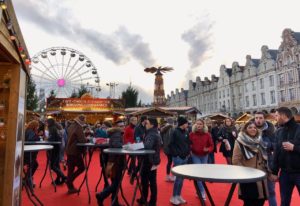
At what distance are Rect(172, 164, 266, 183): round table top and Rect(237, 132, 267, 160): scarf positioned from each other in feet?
1.30

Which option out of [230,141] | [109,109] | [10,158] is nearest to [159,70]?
[109,109]

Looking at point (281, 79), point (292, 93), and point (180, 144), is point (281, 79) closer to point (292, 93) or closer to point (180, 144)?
point (292, 93)

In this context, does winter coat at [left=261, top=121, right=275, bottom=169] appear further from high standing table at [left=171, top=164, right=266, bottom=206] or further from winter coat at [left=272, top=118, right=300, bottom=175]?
high standing table at [left=171, top=164, right=266, bottom=206]

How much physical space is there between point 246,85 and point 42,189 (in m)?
44.3

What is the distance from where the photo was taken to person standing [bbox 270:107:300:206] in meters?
3.43

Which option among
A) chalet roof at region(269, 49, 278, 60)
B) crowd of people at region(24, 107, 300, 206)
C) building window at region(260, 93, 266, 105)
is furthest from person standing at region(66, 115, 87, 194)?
chalet roof at region(269, 49, 278, 60)

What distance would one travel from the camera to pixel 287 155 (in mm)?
3494

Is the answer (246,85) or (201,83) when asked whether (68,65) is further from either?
(201,83)

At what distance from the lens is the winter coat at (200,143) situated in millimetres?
5562

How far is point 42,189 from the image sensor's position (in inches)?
238

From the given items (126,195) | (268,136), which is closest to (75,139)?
(126,195)

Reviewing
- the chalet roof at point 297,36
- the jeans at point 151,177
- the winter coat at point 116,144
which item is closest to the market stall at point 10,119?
the winter coat at point 116,144

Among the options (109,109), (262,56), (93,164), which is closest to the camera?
(93,164)

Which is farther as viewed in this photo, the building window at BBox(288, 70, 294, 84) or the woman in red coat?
the building window at BBox(288, 70, 294, 84)
